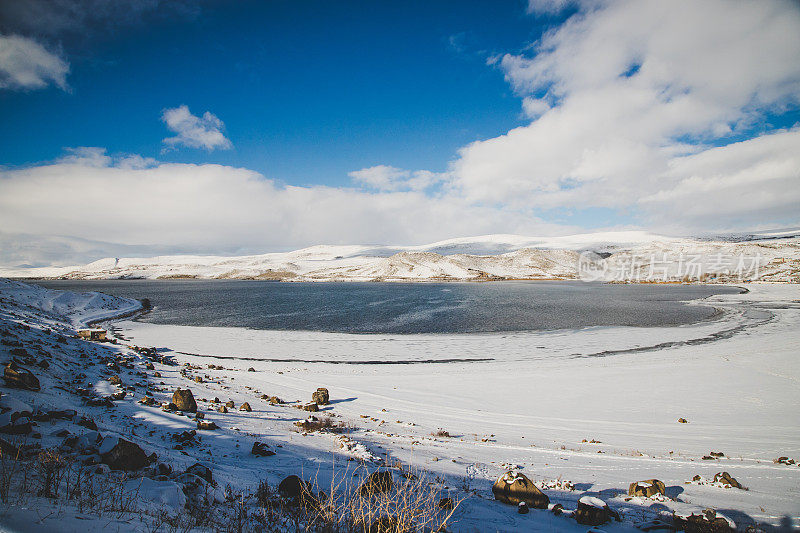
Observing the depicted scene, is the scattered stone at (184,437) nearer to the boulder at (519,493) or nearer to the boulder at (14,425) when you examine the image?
the boulder at (14,425)

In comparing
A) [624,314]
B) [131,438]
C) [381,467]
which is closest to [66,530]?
[131,438]

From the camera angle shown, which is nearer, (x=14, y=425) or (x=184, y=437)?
(x=14, y=425)

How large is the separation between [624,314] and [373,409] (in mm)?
41012

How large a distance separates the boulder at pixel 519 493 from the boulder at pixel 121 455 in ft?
18.3

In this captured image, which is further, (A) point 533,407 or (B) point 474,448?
(A) point 533,407

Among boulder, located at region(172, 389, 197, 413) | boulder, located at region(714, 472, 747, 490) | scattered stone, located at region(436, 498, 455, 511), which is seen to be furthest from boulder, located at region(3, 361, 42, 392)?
boulder, located at region(714, 472, 747, 490)

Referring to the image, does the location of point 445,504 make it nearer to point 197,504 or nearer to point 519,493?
point 519,493

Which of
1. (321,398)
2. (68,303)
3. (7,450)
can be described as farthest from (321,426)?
(68,303)

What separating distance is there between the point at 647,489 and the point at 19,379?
43.8 feet

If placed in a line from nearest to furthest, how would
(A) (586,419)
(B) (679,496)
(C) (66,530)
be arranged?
1. (C) (66,530)
2. (B) (679,496)
3. (A) (586,419)

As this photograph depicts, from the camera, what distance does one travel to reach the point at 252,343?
91.7 ft

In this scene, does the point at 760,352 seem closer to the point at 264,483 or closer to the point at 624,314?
the point at 624,314

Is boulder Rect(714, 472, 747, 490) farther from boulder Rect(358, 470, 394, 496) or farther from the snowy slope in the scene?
the snowy slope

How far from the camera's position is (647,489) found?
234 inches
